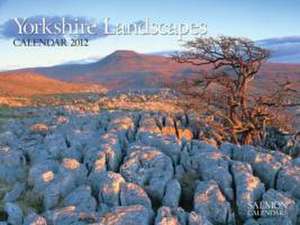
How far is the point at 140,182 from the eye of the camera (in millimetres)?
20469

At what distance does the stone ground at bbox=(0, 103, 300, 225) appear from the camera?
59.8 ft

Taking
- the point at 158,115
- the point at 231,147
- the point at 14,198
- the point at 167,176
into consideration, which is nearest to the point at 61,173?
the point at 14,198

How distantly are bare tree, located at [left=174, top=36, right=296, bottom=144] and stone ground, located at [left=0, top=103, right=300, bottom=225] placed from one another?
5869 millimetres

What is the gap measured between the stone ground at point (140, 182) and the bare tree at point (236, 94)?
5.87 m

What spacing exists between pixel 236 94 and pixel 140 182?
11.6m

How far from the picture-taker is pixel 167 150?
22.6 metres

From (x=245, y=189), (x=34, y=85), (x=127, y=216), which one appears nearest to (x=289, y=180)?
(x=245, y=189)

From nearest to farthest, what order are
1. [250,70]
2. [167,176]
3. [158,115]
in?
[167,176] → [158,115] → [250,70]

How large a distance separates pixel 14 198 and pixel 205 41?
45.1ft

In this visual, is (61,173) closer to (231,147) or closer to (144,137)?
(144,137)

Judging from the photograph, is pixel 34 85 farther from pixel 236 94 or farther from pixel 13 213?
pixel 13 213

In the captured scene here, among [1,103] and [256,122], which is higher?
[256,122]

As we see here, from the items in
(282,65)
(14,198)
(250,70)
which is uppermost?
(250,70)

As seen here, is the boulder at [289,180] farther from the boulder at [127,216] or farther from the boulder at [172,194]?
the boulder at [127,216]
